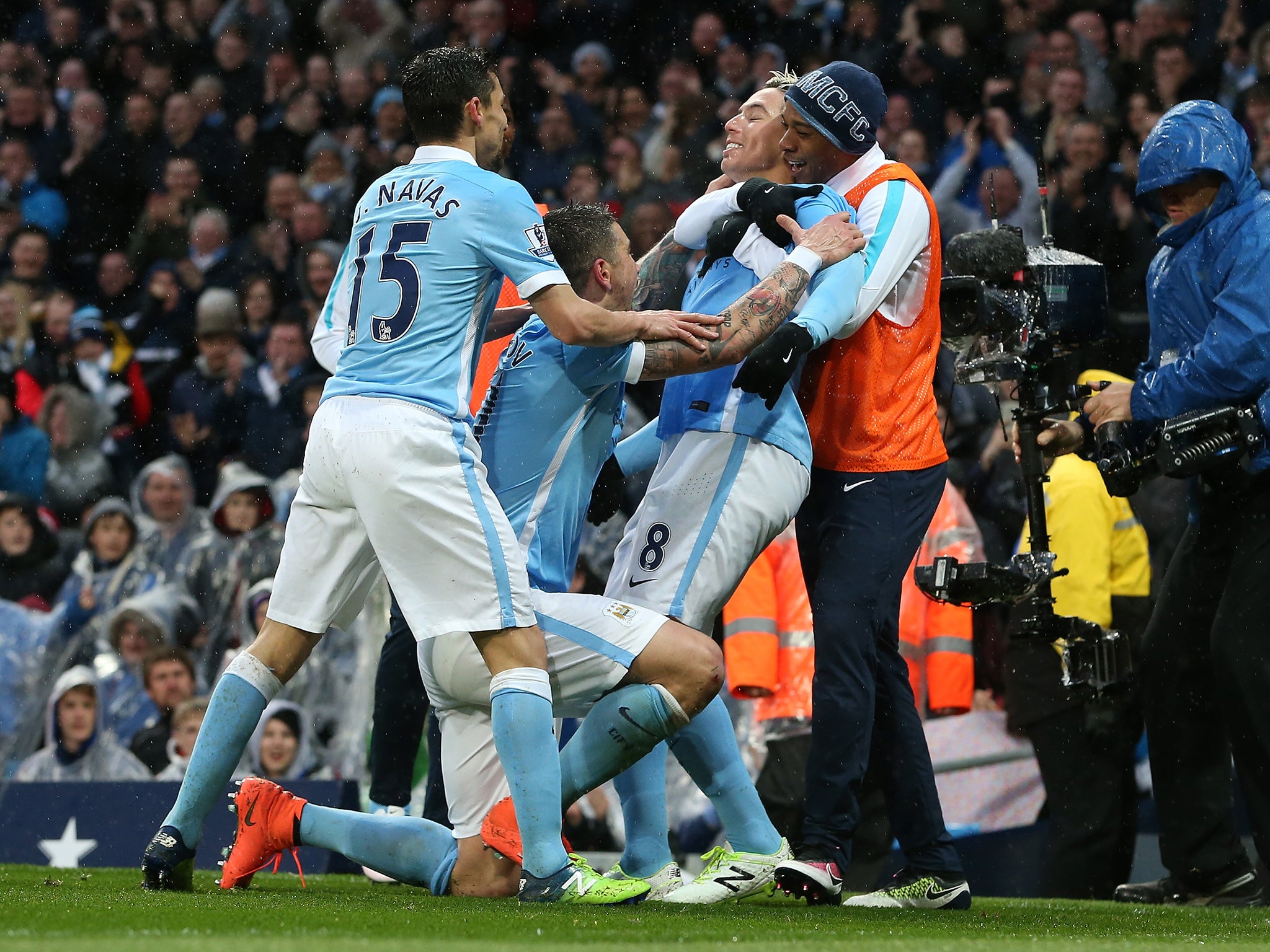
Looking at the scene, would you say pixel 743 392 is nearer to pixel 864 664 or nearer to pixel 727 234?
pixel 727 234

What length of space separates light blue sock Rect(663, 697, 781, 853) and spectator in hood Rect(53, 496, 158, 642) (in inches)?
213

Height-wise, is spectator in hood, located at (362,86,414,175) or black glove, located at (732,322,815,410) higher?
spectator in hood, located at (362,86,414,175)

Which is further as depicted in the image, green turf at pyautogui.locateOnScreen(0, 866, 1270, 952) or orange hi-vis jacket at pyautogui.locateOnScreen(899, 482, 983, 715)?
orange hi-vis jacket at pyautogui.locateOnScreen(899, 482, 983, 715)

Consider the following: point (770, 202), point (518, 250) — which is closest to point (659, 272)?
point (770, 202)

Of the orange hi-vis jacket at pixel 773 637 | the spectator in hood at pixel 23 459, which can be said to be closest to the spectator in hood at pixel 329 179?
the spectator in hood at pixel 23 459

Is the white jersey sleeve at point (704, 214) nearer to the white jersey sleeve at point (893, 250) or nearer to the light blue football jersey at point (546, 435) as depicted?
the white jersey sleeve at point (893, 250)

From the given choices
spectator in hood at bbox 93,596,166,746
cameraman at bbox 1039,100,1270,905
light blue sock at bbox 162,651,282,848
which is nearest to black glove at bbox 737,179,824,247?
cameraman at bbox 1039,100,1270,905

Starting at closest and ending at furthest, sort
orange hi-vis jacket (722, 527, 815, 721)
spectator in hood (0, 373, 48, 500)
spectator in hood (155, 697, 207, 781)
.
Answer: orange hi-vis jacket (722, 527, 815, 721), spectator in hood (155, 697, 207, 781), spectator in hood (0, 373, 48, 500)

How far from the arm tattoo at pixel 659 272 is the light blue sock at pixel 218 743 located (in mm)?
1709

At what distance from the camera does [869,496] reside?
14.4ft

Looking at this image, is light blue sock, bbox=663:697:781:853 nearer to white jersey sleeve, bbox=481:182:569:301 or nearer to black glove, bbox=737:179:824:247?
white jersey sleeve, bbox=481:182:569:301

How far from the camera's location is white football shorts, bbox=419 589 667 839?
13.1ft

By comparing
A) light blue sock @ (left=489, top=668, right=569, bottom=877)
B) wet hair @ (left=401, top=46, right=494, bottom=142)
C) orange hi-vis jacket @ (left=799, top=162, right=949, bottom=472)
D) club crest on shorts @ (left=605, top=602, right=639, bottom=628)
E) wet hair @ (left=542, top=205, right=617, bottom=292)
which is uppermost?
wet hair @ (left=401, top=46, right=494, bottom=142)

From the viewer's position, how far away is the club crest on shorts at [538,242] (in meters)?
3.94
